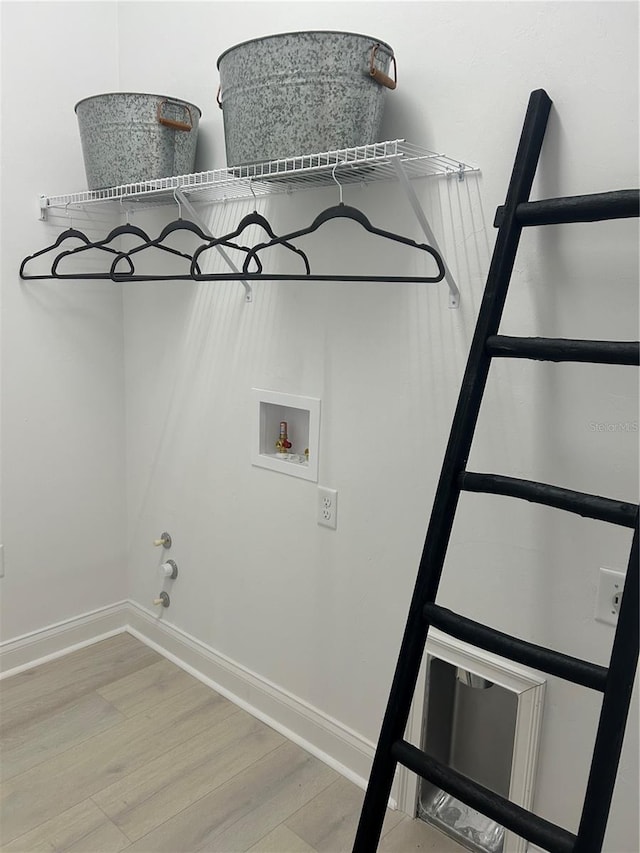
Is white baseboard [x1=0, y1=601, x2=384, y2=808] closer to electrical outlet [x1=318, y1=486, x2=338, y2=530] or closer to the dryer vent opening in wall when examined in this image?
the dryer vent opening in wall

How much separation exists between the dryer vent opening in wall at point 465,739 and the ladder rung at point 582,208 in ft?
3.56

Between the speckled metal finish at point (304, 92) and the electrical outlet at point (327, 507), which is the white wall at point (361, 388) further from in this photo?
the speckled metal finish at point (304, 92)

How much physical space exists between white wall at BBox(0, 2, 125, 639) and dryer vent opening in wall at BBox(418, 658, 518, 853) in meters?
1.37

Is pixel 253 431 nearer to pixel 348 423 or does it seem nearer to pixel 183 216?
pixel 348 423

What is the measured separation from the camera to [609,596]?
1411 millimetres

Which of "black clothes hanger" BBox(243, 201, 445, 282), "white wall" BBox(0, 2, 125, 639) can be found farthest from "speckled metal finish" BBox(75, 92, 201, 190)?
"black clothes hanger" BBox(243, 201, 445, 282)

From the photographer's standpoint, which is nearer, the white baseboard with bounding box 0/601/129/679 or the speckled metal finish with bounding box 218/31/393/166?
the speckled metal finish with bounding box 218/31/393/166

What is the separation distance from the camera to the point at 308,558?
1.99 meters

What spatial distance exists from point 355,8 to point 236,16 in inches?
17.3

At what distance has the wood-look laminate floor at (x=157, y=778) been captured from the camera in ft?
5.66

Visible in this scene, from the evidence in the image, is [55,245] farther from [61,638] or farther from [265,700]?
[265,700]

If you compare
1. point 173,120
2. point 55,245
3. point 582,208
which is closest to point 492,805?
point 582,208

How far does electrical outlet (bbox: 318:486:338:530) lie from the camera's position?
6.22ft

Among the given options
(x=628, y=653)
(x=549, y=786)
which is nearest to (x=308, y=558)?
(x=549, y=786)
